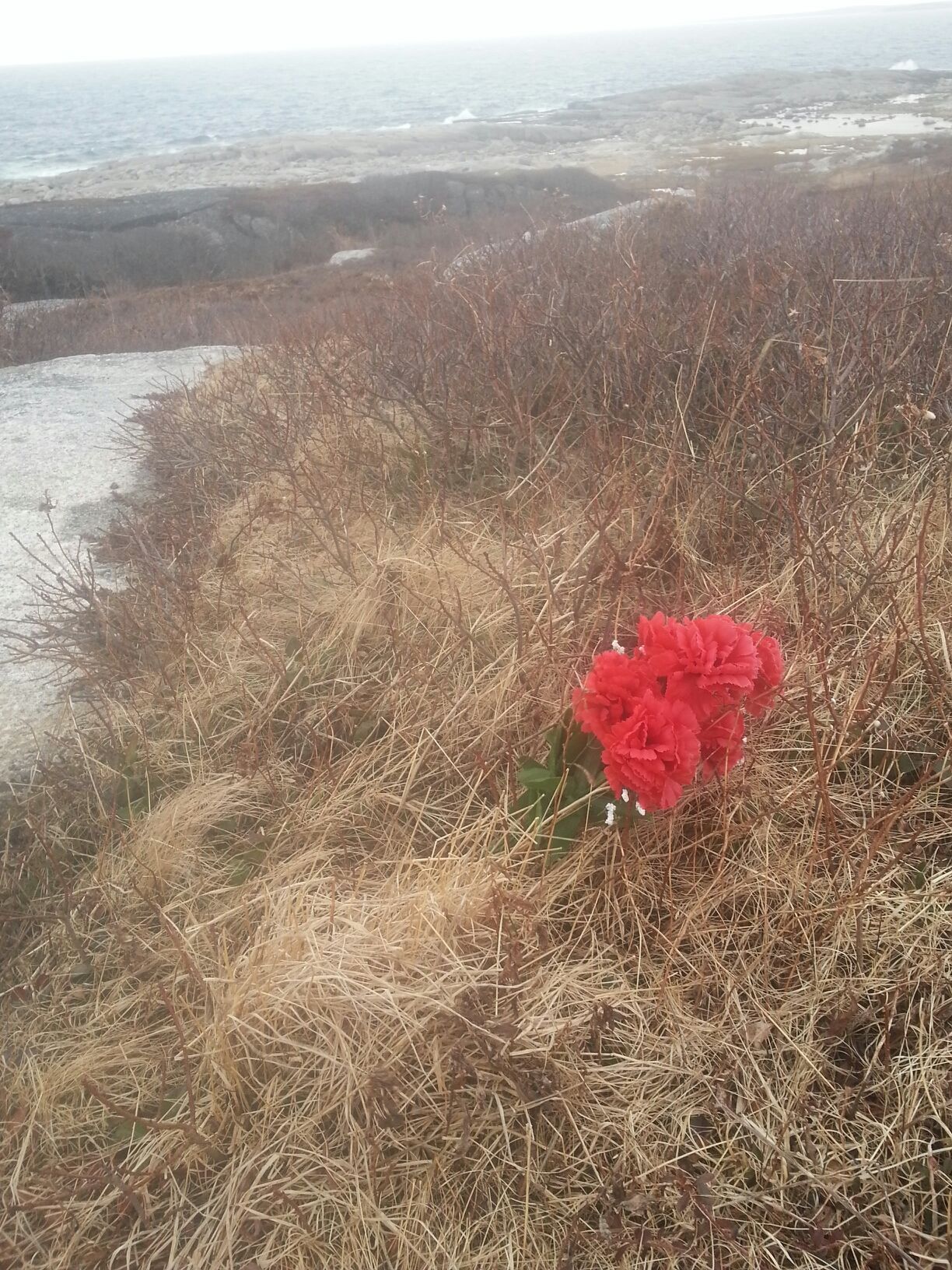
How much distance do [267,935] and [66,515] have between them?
2.98m

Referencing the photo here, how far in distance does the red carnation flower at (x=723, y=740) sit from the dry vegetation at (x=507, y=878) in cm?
14

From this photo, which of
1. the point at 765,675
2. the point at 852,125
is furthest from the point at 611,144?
the point at 765,675

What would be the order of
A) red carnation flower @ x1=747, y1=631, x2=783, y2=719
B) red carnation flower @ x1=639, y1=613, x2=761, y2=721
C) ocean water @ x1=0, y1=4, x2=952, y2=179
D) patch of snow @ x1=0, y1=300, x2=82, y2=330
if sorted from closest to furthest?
red carnation flower @ x1=639, y1=613, x2=761, y2=721 < red carnation flower @ x1=747, y1=631, x2=783, y2=719 < patch of snow @ x1=0, y1=300, x2=82, y2=330 < ocean water @ x1=0, y1=4, x2=952, y2=179

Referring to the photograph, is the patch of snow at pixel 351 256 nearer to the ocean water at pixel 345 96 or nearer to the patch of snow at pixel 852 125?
the patch of snow at pixel 852 125

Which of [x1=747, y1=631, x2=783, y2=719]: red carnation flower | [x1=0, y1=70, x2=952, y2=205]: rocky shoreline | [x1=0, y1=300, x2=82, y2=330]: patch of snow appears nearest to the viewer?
[x1=747, y1=631, x2=783, y2=719]: red carnation flower

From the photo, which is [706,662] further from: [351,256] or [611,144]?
[611,144]

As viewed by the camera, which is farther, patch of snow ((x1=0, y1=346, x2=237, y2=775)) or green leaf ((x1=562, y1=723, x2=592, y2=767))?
patch of snow ((x1=0, y1=346, x2=237, y2=775))

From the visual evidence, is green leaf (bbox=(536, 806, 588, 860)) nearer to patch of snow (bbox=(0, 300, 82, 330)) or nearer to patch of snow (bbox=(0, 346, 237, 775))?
patch of snow (bbox=(0, 346, 237, 775))

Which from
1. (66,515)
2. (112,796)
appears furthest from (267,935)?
(66,515)

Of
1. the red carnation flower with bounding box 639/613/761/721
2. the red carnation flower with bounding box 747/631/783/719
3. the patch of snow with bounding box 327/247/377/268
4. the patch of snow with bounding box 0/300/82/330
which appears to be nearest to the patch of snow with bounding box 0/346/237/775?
the red carnation flower with bounding box 639/613/761/721

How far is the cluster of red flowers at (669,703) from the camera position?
150 cm

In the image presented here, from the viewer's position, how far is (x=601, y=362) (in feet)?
10.9

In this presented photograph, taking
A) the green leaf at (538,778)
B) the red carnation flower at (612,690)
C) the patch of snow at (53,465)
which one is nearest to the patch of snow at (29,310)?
the patch of snow at (53,465)

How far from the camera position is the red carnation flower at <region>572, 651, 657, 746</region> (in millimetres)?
1557
